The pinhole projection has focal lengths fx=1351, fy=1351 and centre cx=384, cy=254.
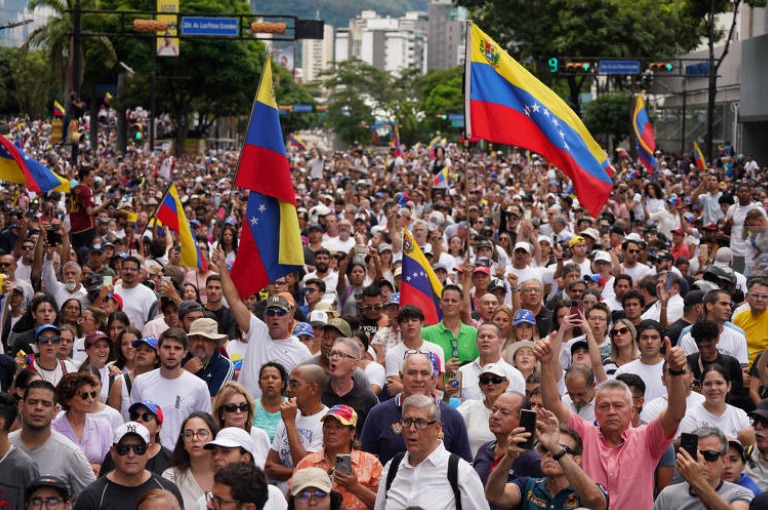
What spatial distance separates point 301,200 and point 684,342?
54.6 feet

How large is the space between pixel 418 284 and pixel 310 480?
19.9 ft

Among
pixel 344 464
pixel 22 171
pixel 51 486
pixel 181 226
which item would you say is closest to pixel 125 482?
pixel 51 486

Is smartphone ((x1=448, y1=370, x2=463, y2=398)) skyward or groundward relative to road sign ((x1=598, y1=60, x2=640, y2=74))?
groundward

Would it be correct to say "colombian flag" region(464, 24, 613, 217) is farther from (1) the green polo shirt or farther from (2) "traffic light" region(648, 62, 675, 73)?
(2) "traffic light" region(648, 62, 675, 73)

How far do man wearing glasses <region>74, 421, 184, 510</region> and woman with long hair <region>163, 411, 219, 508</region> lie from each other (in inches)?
12.1

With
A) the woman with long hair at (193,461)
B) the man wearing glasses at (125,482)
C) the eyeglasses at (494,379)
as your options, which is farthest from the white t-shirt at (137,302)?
the man wearing glasses at (125,482)

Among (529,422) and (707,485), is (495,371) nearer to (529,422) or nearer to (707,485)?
(529,422)

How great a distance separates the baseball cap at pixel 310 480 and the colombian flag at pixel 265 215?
4.71 m

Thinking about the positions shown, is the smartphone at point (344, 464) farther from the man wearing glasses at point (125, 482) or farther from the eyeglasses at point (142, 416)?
the eyeglasses at point (142, 416)

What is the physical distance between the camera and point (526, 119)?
1159 centimetres

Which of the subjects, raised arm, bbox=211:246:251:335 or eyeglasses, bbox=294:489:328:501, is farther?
raised arm, bbox=211:246:251:335

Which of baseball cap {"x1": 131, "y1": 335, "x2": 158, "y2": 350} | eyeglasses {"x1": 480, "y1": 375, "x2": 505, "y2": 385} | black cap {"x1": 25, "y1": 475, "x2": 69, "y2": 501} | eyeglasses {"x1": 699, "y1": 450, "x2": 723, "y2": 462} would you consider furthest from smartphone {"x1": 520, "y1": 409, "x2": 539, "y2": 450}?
baseball cap {"x1": 131, "y1": 335, "x2": 158, "y2": 350}

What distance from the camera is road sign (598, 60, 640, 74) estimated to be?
4019cm

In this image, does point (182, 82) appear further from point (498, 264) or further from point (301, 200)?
point (498, 264)
